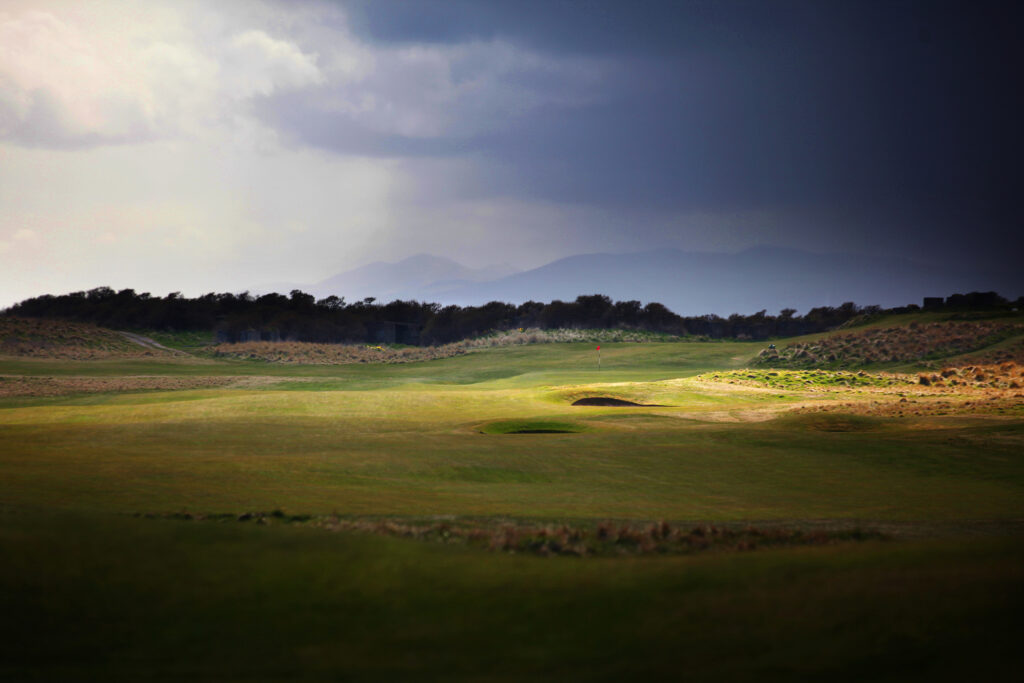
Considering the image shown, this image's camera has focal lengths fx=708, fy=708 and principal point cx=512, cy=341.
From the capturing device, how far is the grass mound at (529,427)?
19.4 meters

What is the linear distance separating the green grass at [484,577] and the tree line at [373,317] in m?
60.5

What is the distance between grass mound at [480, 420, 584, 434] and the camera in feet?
63.8

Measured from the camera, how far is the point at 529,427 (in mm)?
19875

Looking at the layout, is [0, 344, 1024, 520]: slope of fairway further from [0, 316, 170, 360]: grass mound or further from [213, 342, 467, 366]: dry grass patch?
[213, 342, 467, 366]: dry grass patch

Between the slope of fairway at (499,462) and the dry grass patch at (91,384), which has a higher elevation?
the dry grass patch at (91,384)

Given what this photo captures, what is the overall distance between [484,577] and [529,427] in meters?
14.9

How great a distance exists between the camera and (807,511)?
9320mm

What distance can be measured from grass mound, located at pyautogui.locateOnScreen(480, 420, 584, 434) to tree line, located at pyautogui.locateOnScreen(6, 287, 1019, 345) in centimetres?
5527

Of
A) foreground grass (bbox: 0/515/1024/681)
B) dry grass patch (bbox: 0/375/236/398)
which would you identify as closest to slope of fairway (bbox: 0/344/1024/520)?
foreground grass (bbox: 0/515/1024/681)

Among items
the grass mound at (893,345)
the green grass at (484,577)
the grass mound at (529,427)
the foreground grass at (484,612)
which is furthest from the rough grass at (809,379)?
the foreground grass at (484,612)

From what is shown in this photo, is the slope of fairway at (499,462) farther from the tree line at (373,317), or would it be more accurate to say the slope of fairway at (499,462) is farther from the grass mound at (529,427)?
the tree line at (373,317)

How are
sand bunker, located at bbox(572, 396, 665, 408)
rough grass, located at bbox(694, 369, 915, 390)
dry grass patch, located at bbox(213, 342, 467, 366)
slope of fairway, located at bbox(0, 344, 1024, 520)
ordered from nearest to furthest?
slope of fairway, located at bbox(0, 344, 1024, 520)
sand bunker, located at bbox(572, 396, 665, 408)
rough grass, located at bbox(694, 369, 915, 390)
dry grass patch, located at bbox(213, 342, 467, 366)

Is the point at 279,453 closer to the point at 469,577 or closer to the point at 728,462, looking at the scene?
the point at 728,462

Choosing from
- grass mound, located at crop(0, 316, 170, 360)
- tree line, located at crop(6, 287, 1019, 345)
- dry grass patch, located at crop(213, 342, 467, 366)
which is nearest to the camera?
grass mound, located at crop(0, 316, 170, 360)
